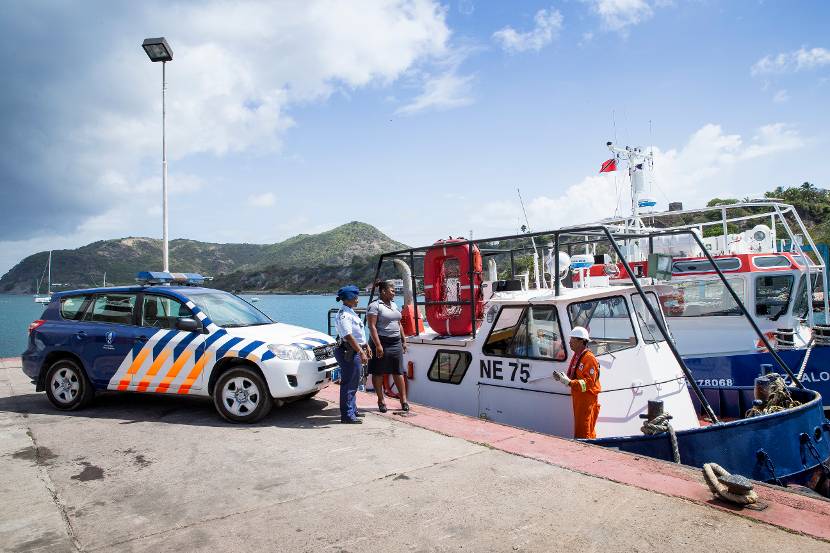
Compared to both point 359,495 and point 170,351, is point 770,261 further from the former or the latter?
point 170,351

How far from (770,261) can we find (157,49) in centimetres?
1358

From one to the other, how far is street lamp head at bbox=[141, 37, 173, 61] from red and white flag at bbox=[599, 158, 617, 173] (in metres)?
10.5

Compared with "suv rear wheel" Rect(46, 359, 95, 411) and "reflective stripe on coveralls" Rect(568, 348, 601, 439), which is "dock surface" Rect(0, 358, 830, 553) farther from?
"suv rear wheel" Rect(46, 359, 95, 411)

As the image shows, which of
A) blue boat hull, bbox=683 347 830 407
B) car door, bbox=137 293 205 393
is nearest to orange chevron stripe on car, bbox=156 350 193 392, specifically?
car door, bbox=137 293 205 393

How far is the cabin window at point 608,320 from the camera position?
23.4 feet

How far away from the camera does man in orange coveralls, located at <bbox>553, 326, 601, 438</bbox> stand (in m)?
6.20

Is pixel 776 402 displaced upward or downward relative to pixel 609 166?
downward

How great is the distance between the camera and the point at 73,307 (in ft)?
26.0

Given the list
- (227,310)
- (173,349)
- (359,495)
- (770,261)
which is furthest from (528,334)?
(770,261)

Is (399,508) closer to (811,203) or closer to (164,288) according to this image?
(164,288)

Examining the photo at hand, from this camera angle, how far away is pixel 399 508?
14.1ft

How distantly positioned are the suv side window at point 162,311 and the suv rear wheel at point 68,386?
1.18 meters

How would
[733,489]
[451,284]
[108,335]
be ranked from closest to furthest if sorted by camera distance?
1. [733,489]
2. [108,335]
3. [451,284]

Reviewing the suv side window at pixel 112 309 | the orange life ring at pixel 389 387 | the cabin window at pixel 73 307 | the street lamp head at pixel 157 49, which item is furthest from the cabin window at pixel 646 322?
the street lamp head at pixel 157 49
